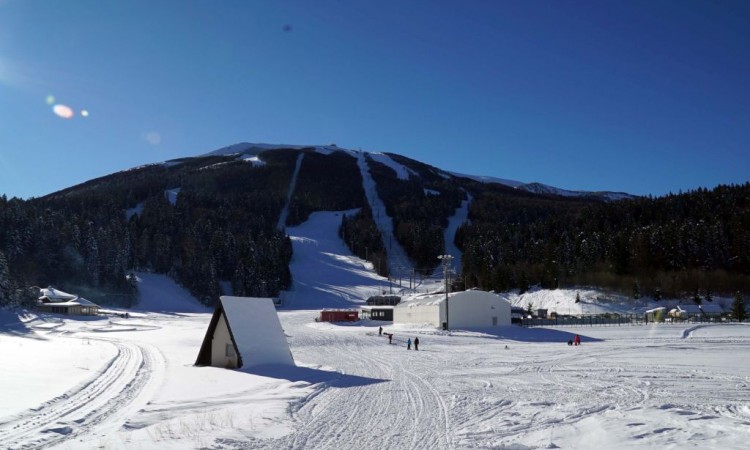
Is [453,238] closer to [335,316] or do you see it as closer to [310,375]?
[335,316]

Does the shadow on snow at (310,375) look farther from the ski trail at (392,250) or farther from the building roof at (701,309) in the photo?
the ski trail at (392,250)

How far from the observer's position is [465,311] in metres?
61.8

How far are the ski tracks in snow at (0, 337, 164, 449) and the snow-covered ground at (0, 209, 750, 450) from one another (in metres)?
0.05

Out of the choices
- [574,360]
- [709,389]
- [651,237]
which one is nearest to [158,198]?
[651,237]

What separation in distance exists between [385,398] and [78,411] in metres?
8.42

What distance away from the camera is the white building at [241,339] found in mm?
24391

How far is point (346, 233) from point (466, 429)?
14920 cm

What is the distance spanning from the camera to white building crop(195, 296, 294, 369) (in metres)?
24.4

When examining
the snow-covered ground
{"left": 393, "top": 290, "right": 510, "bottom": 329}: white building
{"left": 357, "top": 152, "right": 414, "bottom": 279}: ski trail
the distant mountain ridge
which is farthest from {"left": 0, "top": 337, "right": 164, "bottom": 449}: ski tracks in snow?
{"left": 357, "top": 152, "right": 414, "bottom": 279}: ski trail

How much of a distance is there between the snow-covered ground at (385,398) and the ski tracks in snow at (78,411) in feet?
0.17

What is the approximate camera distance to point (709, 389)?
720 inches

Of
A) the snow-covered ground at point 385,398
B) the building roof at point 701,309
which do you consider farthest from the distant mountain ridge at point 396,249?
the snow-covered ground at point 385,398

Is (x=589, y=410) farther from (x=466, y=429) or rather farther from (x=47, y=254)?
(x=47, y=254)

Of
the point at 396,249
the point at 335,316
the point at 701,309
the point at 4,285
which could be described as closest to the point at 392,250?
A: the point at 396,249
